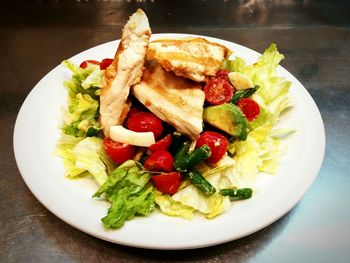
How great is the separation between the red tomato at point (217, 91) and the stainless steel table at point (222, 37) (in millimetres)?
761

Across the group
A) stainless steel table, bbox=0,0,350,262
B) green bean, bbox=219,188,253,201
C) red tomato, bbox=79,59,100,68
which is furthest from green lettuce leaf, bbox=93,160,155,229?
red tomato, bbox=79,59,100,68

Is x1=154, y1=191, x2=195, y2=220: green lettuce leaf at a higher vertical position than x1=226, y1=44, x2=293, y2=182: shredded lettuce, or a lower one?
lower

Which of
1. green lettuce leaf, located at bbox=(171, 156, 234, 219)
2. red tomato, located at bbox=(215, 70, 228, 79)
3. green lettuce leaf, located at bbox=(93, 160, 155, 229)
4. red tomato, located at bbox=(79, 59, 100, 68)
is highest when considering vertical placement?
red tomato, located at bbox=(215, 70, 228, 79)

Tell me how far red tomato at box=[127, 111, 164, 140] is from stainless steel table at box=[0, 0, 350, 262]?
2.04 feet

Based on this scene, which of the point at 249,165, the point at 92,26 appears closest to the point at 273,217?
the point at 249,165

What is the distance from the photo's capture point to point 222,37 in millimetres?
4121

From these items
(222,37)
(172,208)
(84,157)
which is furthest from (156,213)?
(222,37)

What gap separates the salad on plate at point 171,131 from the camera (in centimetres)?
197

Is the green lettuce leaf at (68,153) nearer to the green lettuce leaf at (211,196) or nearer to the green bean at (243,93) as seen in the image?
the green lettuce leaf at (211,196)

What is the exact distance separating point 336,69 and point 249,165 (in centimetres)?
208

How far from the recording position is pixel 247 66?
2.76 meters

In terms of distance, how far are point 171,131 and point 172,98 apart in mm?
190

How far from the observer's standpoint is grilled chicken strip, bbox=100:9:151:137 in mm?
2193

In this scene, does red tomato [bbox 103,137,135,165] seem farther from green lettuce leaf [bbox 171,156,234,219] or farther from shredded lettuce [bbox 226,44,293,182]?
shredded lettuce [bbox 226,44,293,182]
